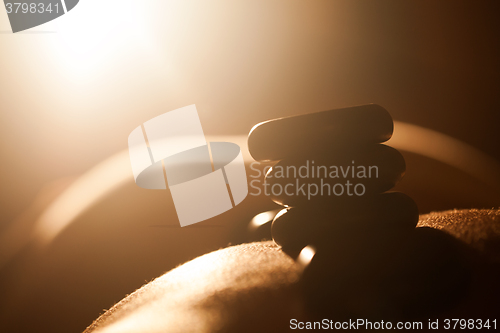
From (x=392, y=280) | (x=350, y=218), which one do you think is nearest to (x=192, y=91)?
(x=350, y=218)

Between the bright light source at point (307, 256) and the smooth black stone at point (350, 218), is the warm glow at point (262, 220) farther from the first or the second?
the bright light source at point (307, 256)

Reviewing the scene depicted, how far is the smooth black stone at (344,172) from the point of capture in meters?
0.66

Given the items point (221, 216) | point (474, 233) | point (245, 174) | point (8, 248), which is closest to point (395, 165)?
point (474, 233)

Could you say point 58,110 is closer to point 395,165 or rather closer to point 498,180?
point 395,165

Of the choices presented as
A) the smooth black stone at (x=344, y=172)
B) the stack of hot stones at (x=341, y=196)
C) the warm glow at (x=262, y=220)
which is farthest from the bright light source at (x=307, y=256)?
the warm glow at (x=262, y=220)

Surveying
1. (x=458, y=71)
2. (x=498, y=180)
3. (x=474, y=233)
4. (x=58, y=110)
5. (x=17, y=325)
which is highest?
(x=58, y=110)

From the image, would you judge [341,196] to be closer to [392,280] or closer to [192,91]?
[392,280]

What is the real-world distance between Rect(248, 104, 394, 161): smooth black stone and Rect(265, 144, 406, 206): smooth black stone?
25 millimetres

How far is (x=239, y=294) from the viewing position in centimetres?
53

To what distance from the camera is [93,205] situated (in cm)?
139

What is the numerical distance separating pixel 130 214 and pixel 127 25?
0.86 m

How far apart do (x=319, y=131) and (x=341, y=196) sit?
0.50ft

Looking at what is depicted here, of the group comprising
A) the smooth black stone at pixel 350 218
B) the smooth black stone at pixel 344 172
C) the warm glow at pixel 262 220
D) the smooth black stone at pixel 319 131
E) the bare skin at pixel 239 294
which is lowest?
the warm glow at pixel 262 220

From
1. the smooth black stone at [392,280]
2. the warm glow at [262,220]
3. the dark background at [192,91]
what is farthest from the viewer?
the dark background at [192,91]
